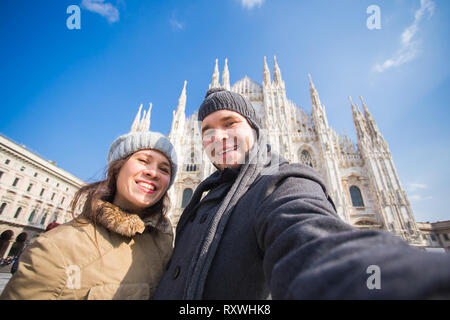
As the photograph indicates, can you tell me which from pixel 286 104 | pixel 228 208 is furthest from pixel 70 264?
pixel 286 104

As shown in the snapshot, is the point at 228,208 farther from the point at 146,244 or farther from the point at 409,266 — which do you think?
the point at 146,244

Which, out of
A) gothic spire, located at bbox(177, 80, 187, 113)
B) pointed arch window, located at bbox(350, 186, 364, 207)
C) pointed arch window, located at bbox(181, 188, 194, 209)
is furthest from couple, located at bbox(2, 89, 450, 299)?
gothic spire, located at bbox(177, 80, 187, 113)

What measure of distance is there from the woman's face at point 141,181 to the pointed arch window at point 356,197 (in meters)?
16.4

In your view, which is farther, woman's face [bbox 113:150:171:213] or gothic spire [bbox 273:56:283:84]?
gothic spire [bbox 273:56:283:84]

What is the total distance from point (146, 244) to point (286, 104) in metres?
18.6

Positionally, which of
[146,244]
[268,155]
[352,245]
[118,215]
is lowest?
[352,245]

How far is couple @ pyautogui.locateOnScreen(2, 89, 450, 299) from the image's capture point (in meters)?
0.45

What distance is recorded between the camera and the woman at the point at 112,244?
109 cm

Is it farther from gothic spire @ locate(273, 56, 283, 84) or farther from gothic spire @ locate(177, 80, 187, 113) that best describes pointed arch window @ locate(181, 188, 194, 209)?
gothic spire @ locate(273, 56, 283, 84)

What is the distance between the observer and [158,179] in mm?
1818

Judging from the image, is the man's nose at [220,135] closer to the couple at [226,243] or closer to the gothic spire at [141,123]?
the couple at [226,243]

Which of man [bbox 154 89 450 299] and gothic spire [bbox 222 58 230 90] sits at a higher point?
gothic spire [bbox 222 58 230 90]

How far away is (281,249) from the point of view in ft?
2.16

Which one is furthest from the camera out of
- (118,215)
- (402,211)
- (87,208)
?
(402,211)
